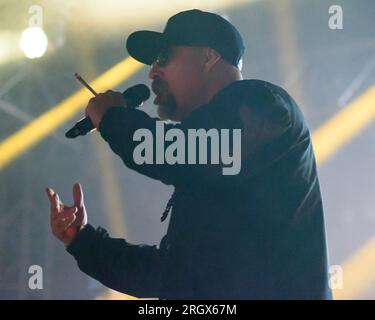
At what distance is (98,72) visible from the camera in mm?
1498

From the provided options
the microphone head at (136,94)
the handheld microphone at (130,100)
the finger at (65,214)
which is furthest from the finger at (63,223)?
the microphone head at (136,94)

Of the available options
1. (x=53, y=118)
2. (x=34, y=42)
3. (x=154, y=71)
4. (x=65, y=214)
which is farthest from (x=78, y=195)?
(x=34, y=42)

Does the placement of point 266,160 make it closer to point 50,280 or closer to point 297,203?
point 297,203

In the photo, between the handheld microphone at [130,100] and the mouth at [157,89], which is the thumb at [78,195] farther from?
the mouth at [157,89]

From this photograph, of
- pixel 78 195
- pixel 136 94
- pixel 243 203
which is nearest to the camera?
pixel 243 203

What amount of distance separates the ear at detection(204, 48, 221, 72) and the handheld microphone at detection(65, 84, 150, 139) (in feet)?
0.50

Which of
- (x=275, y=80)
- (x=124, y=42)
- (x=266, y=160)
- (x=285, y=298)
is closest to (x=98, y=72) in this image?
(x=124, y=42)

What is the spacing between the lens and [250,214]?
1202mm

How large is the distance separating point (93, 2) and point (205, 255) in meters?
0.83

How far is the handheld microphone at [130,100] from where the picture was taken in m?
1.23

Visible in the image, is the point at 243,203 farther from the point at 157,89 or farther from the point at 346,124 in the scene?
the point at 346,124

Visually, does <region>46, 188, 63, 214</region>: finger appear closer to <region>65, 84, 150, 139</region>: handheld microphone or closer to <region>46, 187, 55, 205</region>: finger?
<region>46, 187, 55, 205</region>: finger

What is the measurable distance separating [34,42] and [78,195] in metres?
0.48

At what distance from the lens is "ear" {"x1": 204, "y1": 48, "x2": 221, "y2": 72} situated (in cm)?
128
